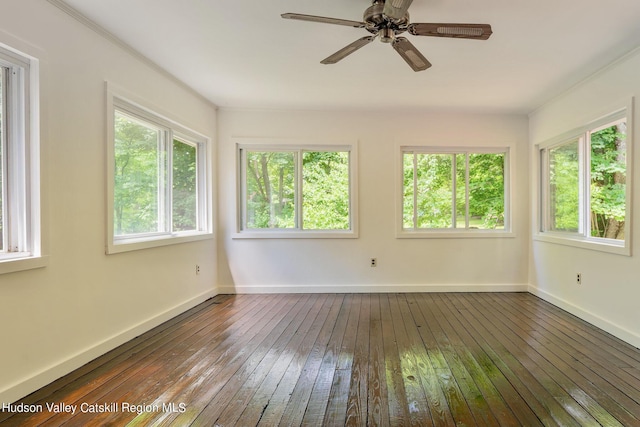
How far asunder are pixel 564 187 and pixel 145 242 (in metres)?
4.66

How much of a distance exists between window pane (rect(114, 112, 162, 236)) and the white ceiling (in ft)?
2.23

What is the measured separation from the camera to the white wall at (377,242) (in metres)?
4.45

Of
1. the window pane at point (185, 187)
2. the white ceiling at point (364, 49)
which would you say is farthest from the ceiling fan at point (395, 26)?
the window pane at point (185, 187)

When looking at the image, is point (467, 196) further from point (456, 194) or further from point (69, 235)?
point (69, 235)

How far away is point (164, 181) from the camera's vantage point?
11.4 ft

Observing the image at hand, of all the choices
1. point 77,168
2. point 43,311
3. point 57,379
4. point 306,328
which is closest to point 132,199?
point 77,168

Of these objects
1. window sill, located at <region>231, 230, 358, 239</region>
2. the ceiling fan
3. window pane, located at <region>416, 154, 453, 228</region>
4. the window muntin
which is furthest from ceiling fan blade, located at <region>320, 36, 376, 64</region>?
window pane, located at <region>416, 154, 453, 228</region>

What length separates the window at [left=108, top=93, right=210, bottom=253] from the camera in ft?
9.22

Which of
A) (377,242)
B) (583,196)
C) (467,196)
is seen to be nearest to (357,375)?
(377,242)

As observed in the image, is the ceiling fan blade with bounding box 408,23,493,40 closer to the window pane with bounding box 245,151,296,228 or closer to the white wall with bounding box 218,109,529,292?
the white wall with bounding box 218,109,529,292

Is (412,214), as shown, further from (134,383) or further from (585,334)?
(134,383)

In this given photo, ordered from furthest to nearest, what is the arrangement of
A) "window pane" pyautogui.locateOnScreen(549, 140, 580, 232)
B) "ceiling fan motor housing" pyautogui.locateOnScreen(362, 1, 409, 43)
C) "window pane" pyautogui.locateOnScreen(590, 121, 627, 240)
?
"window pane" pyautogui.locateOnScreen(549, 140, 580, 232) < "window pane" pyautogui.locateOnScreen(590, 121, 627, 240) < "ceiling fan motor housing" pyautogui.locateOnScreen(362, 1, 409, 43)

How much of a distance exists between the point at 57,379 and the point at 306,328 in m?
1.88

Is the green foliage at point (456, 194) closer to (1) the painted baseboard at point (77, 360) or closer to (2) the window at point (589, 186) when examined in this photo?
(2) the window at point (589, 186)
